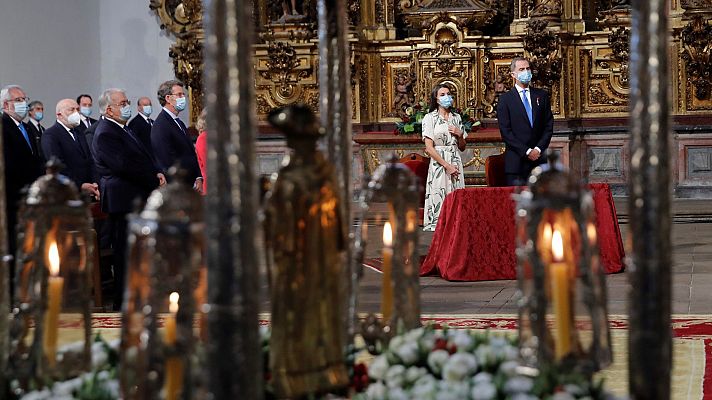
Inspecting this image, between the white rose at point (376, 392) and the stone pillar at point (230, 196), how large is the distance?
0.64m

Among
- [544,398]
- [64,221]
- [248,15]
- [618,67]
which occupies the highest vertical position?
[618,67]

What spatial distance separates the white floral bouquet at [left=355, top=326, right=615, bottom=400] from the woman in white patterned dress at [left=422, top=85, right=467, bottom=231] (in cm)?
783

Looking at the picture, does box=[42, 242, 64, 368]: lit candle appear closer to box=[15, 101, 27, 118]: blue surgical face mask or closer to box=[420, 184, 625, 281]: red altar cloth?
box=[420, 184, 625, 281]: red altar cloth

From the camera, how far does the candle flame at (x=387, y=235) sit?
3309 millimetres

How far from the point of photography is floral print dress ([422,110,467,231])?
36.4 ft

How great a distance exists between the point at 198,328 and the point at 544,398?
0.75 m

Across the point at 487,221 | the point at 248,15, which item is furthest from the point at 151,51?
the point at 248,15

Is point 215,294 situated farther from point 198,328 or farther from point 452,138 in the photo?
point 452,138

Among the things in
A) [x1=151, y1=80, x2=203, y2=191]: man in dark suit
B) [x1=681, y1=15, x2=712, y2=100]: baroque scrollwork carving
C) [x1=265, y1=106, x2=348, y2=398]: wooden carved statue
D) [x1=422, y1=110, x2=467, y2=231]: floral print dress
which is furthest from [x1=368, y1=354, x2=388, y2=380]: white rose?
[x1=681, y1=15, x2=712, y2=100]: baroque scrollwork carving

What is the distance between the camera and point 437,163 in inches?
450

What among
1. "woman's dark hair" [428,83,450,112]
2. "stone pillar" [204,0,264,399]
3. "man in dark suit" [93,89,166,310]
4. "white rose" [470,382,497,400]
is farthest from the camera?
"woman's dark hair" [428,83,450,112]

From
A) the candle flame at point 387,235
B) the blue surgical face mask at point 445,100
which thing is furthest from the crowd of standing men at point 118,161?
the candle flame at point 387,235

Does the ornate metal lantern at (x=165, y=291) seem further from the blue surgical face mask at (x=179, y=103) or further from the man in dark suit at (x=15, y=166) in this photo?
the blue surgical face mask at (x=179, y=103)

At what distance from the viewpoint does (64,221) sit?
2973mm
